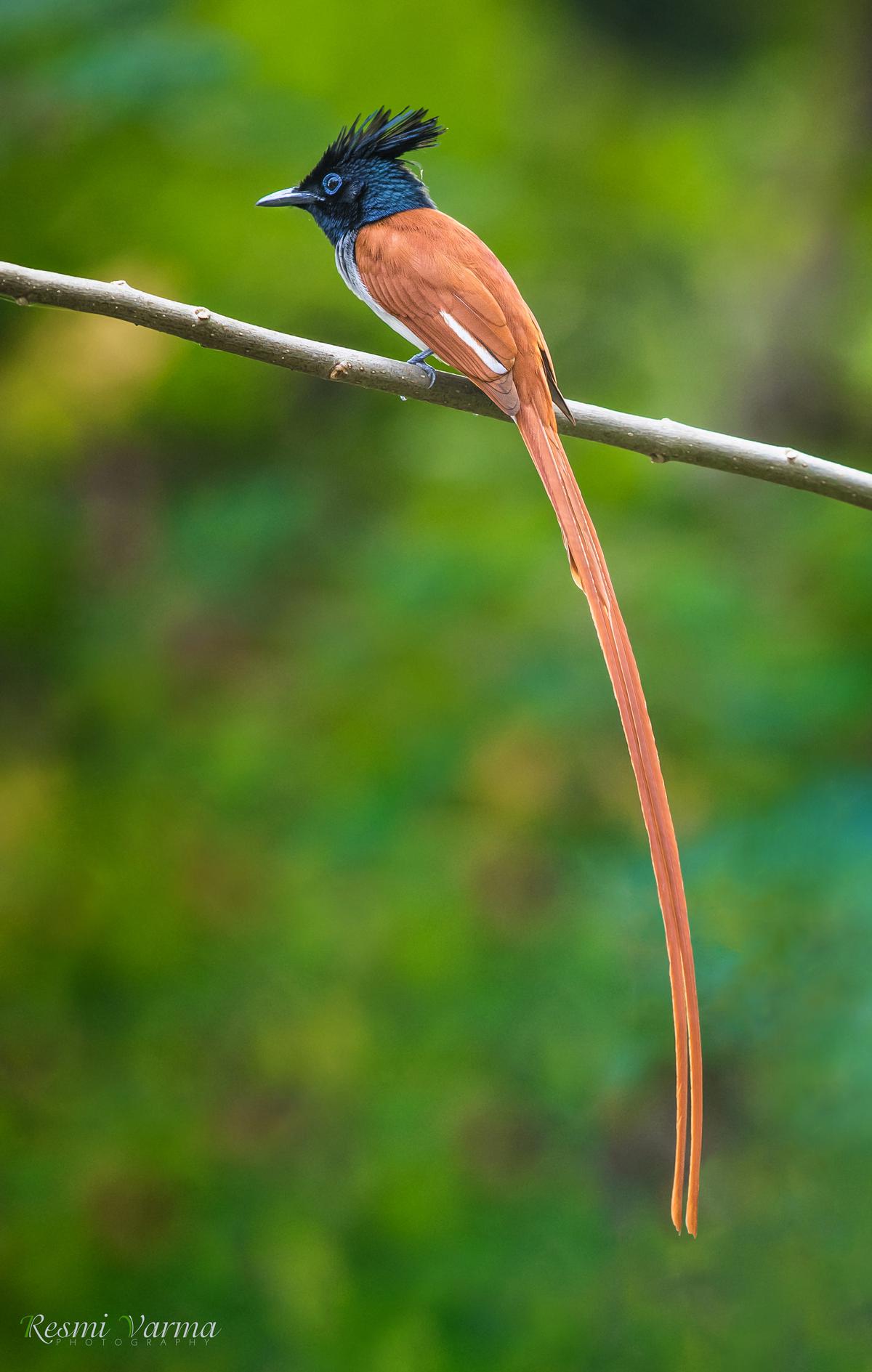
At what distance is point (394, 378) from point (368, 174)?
0.56 m

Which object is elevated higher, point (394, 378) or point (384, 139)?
point (384, 139)

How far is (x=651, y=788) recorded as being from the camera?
1156 mm

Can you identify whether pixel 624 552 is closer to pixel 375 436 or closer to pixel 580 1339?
pixel 375 436

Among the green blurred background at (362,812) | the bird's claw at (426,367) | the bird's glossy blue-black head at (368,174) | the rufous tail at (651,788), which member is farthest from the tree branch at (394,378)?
the green blurred background at (362,812)

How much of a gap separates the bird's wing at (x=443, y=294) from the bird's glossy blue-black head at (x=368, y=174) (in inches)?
4.3

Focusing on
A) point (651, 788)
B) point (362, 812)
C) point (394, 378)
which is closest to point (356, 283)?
point (394, 378)

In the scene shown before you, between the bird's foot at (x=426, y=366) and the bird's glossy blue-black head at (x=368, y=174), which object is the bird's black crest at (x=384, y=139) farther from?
the bird's foot at (x=426, y=366)

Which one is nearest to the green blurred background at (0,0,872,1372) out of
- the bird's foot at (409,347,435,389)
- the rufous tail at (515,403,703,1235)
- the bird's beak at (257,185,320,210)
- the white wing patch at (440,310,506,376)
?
the bird's beak at (257,185,320,210)

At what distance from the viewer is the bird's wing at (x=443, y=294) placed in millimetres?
1562

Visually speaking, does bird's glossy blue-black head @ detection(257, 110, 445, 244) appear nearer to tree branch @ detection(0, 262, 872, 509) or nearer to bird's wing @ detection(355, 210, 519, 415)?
bird's wing @ detection(355, 210, 519, 415)

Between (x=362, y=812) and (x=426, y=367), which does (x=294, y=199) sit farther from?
(x=362, y=812)

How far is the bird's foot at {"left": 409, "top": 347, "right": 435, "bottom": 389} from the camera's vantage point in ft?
5.26

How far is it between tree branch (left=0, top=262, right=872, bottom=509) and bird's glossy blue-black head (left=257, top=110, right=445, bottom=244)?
1.37 ft

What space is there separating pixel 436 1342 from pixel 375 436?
262cm
